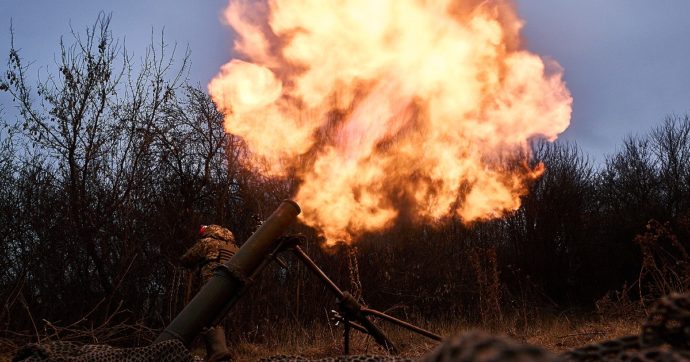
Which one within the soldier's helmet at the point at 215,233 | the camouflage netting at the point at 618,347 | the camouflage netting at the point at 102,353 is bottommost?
the camouflage netting at the point at 618,347

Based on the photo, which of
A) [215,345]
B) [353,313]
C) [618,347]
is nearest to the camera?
[618,347]

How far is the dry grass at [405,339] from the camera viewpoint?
692 centimetres

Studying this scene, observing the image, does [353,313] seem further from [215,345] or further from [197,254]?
[197,254]

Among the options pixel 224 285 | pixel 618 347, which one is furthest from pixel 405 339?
pixel 618 347

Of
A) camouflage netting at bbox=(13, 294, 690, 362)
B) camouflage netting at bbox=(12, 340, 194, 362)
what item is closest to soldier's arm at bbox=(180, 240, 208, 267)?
camouflage netting at bbox=(12, 340, 194, 362)

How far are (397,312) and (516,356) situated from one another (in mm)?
13889

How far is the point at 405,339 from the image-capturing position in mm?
9266

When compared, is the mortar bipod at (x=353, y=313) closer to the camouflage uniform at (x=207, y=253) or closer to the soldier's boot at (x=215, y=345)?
the soldier's boot at (x=215, y=345)

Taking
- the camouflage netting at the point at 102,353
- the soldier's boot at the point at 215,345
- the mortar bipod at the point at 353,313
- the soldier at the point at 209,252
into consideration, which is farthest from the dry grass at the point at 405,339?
A: the camouflage netting at the point at 102,353

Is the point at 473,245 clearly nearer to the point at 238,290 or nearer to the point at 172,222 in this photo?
the point at 172,222

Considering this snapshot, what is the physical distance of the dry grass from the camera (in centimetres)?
692

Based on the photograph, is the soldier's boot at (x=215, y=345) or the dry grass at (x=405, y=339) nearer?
the soldier's boot at (x=215, y=345)

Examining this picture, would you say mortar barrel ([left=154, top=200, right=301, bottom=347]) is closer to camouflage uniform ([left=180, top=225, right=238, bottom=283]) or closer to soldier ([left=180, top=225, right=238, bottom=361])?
soldier ([left=180, top=225, right=238, bottom=361])

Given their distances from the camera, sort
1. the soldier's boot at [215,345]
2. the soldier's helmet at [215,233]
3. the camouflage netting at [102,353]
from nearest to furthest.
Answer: the camouflage netting at [102,353] → the soldier's boot at [215,345] → the soldier's helmet at [215,233]
